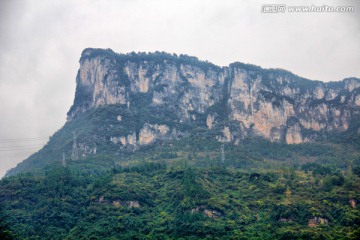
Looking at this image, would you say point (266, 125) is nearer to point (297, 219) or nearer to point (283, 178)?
point (283, 178)

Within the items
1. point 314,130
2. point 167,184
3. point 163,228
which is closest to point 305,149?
point 314,130

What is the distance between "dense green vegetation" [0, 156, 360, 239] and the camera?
86.2m

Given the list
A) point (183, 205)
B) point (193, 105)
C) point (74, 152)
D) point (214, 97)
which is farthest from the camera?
point (214, 97)

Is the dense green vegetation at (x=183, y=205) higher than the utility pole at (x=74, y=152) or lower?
lower

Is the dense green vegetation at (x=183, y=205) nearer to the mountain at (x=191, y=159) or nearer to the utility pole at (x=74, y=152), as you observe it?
the mountain at (x=191, y=159)

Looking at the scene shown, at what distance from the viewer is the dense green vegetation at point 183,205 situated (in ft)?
283

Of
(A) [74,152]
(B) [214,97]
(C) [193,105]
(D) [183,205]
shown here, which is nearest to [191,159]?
(A) [74,152]

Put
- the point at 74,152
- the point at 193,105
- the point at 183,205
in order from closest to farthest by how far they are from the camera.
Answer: the point at 183,205 → the point at 74,152 → the point at 193,105

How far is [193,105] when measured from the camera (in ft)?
547

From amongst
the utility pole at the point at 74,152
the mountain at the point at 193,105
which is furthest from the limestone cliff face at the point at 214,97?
the utility pole at the point at 74,152

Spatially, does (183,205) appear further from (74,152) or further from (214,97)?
(214,97)

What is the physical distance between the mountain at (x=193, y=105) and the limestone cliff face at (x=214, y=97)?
30 cm

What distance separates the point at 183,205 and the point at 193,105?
7499cm

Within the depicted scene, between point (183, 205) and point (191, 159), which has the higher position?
point (191, 159)
